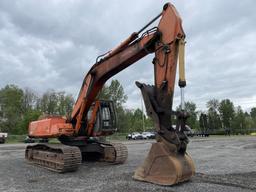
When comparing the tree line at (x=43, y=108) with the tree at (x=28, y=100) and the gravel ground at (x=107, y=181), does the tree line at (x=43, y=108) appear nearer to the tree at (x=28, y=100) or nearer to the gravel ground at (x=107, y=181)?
the tree at (x=28, y=100)

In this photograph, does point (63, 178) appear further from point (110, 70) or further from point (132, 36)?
point (132, 36)

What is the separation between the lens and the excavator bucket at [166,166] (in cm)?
757

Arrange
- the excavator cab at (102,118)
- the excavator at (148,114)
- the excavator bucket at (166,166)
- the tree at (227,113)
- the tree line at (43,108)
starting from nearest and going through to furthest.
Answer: the excavator bucket at (166,166), the excavator at (148,114), the excavator cab at (102,118), the tree line at (43,108), the tree at (227,113)

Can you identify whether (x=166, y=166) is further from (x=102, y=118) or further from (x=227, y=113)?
(x=227, y=113)

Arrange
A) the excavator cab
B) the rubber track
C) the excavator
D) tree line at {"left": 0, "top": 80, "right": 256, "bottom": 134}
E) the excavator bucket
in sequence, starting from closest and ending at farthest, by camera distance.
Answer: the excavator bucket → the excavator → the rubber track → the excavator cab → tree line at {"left": 0, "top": 80, "right": 256, "bottom": 134}

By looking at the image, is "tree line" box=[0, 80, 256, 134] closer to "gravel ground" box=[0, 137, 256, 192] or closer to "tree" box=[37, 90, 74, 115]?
"tree" box=[37, 90, 74, 115]

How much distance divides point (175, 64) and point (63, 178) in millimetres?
4734

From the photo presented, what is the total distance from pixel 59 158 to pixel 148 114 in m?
3.99

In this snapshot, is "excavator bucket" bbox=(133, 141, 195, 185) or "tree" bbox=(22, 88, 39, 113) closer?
"excavator bucket" bbox=(133, 141, 195, 185)

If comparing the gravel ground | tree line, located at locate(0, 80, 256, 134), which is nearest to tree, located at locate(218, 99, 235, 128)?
tree line, located at locate(0, 80, 256, 134)

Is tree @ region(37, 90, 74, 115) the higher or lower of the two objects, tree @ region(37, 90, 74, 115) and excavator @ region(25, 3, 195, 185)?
the higher

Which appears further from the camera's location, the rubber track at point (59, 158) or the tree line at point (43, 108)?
the tree line at point (43, 108)

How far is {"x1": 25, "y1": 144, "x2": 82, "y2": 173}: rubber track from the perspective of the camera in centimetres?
1063

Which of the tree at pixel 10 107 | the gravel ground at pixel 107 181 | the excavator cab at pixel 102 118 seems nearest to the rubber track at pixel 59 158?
the gravel ground at pixel 107 181
